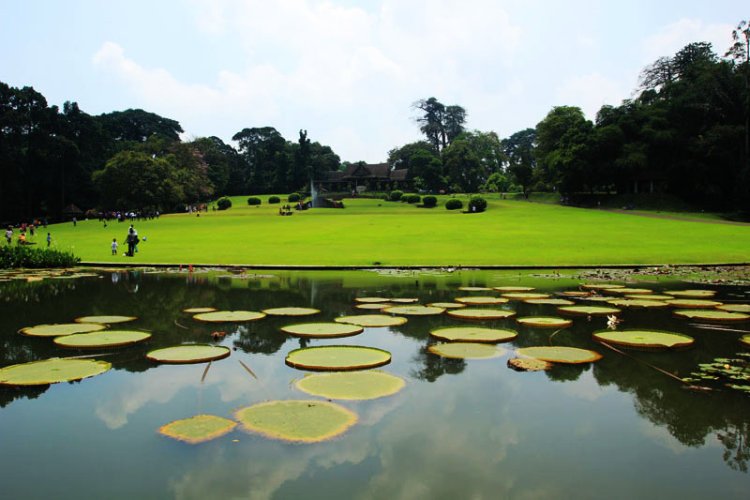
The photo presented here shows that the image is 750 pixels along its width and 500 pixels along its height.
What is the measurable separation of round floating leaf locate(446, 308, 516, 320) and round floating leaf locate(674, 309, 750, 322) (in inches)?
135

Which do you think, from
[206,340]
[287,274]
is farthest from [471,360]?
[287,274]

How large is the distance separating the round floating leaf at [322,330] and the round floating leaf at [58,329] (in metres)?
3.43

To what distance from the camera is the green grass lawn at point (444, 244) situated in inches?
965

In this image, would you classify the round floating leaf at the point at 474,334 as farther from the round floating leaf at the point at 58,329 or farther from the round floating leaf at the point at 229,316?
the round floating leaf at the point at 58,329

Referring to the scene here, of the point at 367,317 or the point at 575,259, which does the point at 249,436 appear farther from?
the point at 575,259

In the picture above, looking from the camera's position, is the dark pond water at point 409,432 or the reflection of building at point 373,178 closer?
the dark pond water at point 409,432

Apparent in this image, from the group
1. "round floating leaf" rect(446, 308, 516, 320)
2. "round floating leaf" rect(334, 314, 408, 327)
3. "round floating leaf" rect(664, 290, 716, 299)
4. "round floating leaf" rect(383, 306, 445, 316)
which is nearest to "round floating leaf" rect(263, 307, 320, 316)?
"round floating leaf" rect(334, 314, 408, 327)

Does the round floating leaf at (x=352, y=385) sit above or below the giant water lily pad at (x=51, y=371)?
below

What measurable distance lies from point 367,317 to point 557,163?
65.2 meters

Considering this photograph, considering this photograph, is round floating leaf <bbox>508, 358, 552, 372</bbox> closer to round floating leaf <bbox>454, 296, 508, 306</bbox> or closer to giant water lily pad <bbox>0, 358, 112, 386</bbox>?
round floating leaf <bbox>454, 296, 508, 306</bbox>

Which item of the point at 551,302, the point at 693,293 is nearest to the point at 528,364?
the point at 551,302

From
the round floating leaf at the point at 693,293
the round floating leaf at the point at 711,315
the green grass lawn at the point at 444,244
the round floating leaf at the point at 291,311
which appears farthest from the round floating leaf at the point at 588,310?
the green grass lawn at the point at 444,244

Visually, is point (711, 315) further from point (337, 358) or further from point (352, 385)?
point (352, 385)

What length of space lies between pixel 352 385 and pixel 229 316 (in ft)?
17.2
